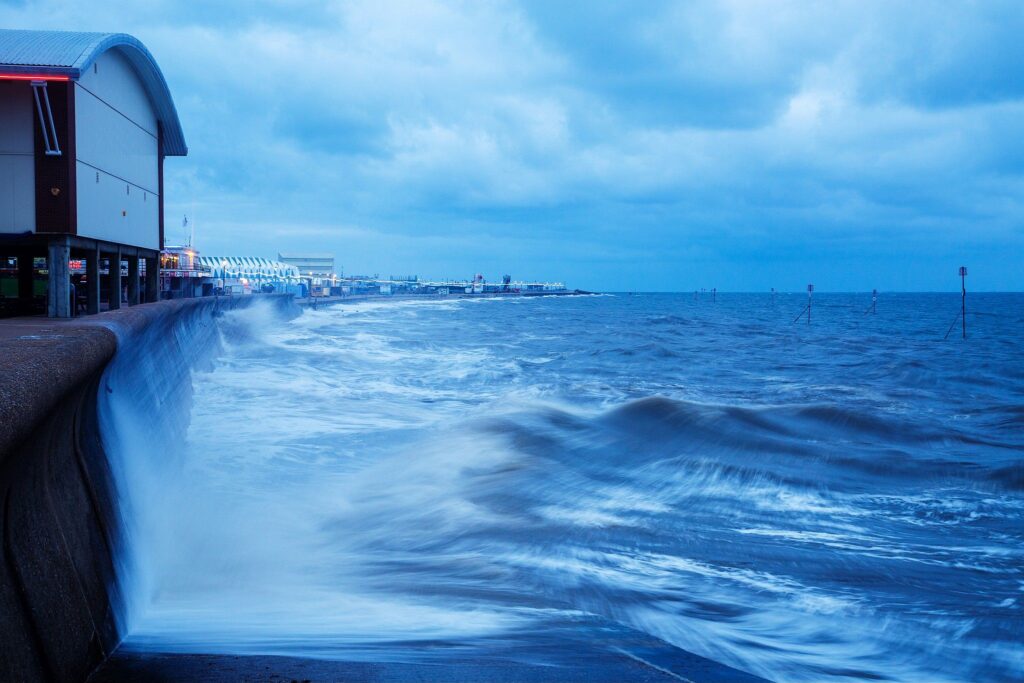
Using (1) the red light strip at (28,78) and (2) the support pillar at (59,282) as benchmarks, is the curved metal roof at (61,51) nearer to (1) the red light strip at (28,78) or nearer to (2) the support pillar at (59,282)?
(1) the red light strip at (28,78)

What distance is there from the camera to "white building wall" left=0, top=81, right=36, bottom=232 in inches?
506

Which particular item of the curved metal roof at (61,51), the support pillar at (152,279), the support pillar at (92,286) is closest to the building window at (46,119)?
the curved metal roof at (61,51)

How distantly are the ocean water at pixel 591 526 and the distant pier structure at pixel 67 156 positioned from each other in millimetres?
3365

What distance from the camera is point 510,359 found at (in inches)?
1022

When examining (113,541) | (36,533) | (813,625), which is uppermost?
(36,533)

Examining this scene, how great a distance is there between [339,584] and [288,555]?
0.93 metres

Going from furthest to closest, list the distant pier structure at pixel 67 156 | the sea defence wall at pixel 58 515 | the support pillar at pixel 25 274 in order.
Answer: the support pillar at pixel 25 274 → the distant pier structure at pixel 67 156 → the sea defence wall at pixel 58 515

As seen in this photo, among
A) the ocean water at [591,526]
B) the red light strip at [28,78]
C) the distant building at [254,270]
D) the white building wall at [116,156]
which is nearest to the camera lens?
the ocean water at [591,526]

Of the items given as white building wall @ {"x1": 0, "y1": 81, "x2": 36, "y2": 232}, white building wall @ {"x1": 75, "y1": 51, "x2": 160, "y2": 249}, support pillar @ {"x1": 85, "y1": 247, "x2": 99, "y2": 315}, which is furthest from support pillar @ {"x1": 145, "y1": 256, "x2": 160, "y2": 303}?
white building wall @ {"x1": 0, "y1": 81, "x2": 36, "y2": 232}

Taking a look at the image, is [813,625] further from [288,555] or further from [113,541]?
[113,541]

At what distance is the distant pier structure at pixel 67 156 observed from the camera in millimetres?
12828

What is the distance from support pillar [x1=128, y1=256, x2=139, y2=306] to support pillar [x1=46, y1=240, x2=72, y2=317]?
5.11m

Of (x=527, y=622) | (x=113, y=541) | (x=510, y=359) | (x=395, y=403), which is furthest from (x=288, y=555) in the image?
(x=510, y=359)

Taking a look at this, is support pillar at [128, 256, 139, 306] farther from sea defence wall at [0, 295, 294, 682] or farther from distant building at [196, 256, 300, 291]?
distant building at [196, 256, 300, 291]
